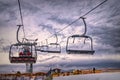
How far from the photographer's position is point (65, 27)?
193 inches

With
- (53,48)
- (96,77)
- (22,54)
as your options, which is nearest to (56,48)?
(22,54)

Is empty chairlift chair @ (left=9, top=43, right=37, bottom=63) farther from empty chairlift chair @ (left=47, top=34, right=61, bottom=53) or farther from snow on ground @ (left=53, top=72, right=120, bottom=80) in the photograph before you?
snow on ground @ (left=53, top=72, right=120, bottom=80)

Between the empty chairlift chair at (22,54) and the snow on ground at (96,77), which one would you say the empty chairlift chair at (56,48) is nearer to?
the empty chairlift chair at (22,54)

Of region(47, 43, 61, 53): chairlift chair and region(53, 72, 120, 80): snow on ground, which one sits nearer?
region(47, 43, 61, 53): chairlift chair

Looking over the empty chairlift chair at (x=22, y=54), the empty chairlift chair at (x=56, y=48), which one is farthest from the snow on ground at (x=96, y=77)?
the empty chairlift chair at (x=22, y=54)

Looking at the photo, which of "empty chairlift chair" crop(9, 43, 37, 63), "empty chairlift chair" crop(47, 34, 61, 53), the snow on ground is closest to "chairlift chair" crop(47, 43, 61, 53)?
"empty chairlift chair" crop(47, 34, 61, 53)

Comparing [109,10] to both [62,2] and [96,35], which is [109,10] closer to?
[96,35]

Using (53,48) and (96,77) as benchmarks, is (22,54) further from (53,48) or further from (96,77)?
(96,77)

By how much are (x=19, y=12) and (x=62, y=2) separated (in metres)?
0.80

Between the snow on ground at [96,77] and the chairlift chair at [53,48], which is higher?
the chairlift chair at [53,48]

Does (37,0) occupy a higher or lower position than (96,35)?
higher

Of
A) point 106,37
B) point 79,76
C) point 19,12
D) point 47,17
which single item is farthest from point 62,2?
point 79,76

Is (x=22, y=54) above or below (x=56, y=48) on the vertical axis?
below

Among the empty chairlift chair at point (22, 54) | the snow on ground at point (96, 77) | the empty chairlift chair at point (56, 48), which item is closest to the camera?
the empty chairlift chair at point (22, 54)
